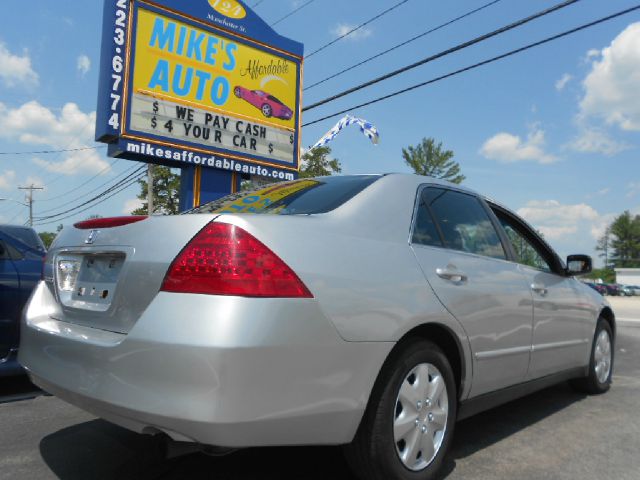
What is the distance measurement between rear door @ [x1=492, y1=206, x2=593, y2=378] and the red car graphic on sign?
9.06 metres

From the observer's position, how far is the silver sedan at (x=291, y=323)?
1891mm

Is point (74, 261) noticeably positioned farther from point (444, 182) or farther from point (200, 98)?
point (200, 98)

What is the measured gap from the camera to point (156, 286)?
2055 mm

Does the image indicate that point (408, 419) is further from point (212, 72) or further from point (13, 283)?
point (212, 72)

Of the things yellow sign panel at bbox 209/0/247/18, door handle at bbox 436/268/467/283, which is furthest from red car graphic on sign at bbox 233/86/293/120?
door handle at bbox 436/268/467/283

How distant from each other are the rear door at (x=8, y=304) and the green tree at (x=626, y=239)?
11726cm

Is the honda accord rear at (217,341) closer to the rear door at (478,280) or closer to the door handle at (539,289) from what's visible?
the rear door at (478,280)

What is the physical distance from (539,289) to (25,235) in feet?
14.2

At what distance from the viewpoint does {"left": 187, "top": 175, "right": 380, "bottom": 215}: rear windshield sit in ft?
8.45

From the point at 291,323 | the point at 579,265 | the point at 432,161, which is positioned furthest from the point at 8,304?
the point at 432,161

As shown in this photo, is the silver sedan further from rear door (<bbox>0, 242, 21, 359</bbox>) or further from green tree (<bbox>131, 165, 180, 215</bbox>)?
green tree (<bbox>131, 165, 180, 215</bbox>)

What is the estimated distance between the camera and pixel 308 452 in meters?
2.98

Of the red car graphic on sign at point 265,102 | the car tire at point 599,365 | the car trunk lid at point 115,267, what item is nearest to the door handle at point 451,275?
the car trunk lid at point 115,267

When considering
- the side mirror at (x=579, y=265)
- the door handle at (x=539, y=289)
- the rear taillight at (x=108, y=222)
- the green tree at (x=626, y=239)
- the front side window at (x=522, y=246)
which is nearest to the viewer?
the rear taillight at (x=108, y=222)
